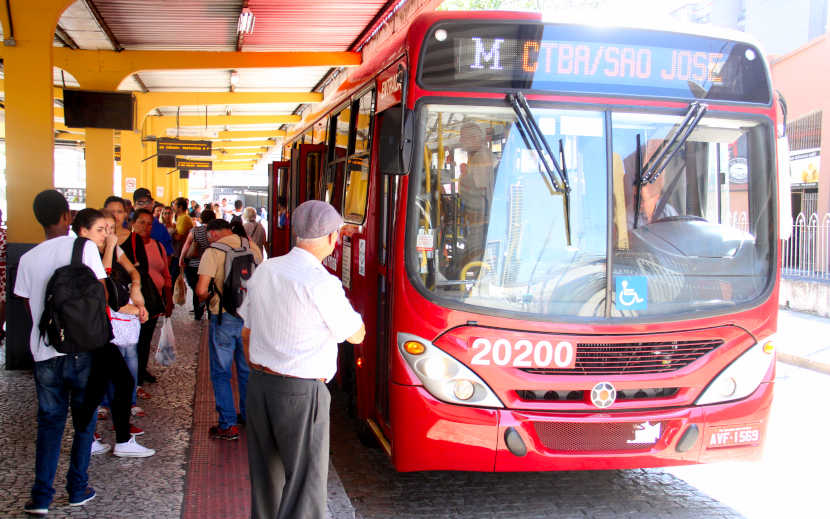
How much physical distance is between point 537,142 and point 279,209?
28.9 feet

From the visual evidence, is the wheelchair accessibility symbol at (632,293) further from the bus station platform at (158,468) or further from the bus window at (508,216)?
the bus station platform at (158,468)

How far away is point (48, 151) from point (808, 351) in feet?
34.1

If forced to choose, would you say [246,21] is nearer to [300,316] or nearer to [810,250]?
[300,316]

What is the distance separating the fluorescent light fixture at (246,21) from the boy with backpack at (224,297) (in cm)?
683

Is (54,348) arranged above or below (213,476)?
above

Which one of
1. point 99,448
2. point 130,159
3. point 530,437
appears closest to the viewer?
point 530,437

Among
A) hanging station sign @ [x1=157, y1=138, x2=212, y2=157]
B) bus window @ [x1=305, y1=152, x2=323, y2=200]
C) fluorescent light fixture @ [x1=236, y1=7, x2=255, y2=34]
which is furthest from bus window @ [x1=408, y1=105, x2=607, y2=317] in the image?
hanging station sign @ [x1=157, y1=138, x2=212, y2=157]

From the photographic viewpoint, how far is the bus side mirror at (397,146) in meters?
4.37

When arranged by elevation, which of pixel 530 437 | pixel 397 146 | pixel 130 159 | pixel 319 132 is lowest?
pixel 530 437

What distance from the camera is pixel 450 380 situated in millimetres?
4363

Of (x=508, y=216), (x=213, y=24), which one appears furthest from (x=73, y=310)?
(x=213, y=24)

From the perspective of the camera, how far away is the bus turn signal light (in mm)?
4391

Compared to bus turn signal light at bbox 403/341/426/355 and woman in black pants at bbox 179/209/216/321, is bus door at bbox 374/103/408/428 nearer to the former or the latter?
bus turn signal light at bbox 403/341/426/355

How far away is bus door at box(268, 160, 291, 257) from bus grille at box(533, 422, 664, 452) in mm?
7605
